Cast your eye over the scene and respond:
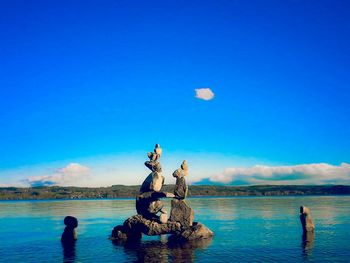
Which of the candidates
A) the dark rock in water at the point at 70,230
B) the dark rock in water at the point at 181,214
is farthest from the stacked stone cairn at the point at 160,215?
the dark rock in water at the point at 70,230

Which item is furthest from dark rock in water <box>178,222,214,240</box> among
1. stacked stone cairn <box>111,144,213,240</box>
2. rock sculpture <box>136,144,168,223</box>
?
rock sculpture <box>136,144,168,223</box>

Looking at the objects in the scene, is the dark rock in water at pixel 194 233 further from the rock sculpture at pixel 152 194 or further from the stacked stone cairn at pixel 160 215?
the rock sculpture at pixel 152 194

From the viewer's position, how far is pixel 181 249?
124 feet

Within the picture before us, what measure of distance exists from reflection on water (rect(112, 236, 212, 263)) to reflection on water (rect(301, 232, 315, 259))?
376 inches

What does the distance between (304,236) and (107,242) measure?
2301cm

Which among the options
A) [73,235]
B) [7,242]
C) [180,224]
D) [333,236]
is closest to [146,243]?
[180,224]

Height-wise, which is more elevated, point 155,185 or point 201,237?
point 155,185

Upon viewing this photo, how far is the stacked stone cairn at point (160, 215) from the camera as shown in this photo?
43781 mm

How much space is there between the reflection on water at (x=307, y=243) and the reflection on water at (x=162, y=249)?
376 inches

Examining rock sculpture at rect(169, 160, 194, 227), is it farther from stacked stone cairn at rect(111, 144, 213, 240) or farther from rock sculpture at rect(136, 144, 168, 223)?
rock sculpture at rect(136, 144, 168, 223)

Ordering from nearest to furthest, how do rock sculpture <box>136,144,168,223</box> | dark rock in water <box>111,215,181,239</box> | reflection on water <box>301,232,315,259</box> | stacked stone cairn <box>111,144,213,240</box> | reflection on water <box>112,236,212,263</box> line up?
reflection on water <box>112,236,212,263</box>, reflection on water <box>301,232,315,259</box>, dark rock in water <box>111,215,181,239</box>, stacked stone cairn <box>111,144,213,240</box>, rock sculpture <box>136,144,168,223</box>

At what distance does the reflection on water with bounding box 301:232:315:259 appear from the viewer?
3551cm

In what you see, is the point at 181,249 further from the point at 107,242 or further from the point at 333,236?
the point at 333,236

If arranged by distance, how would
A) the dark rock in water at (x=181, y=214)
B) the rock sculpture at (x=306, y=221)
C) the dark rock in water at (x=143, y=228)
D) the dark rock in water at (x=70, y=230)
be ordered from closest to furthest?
1. the dark rock in water at (x=143, y=228)
2. the dark rock in water at (x=181, y=214)
3. the dark rock in water at (x=70, y=230)
4. the rock sculpture at (x=306, y=221)
